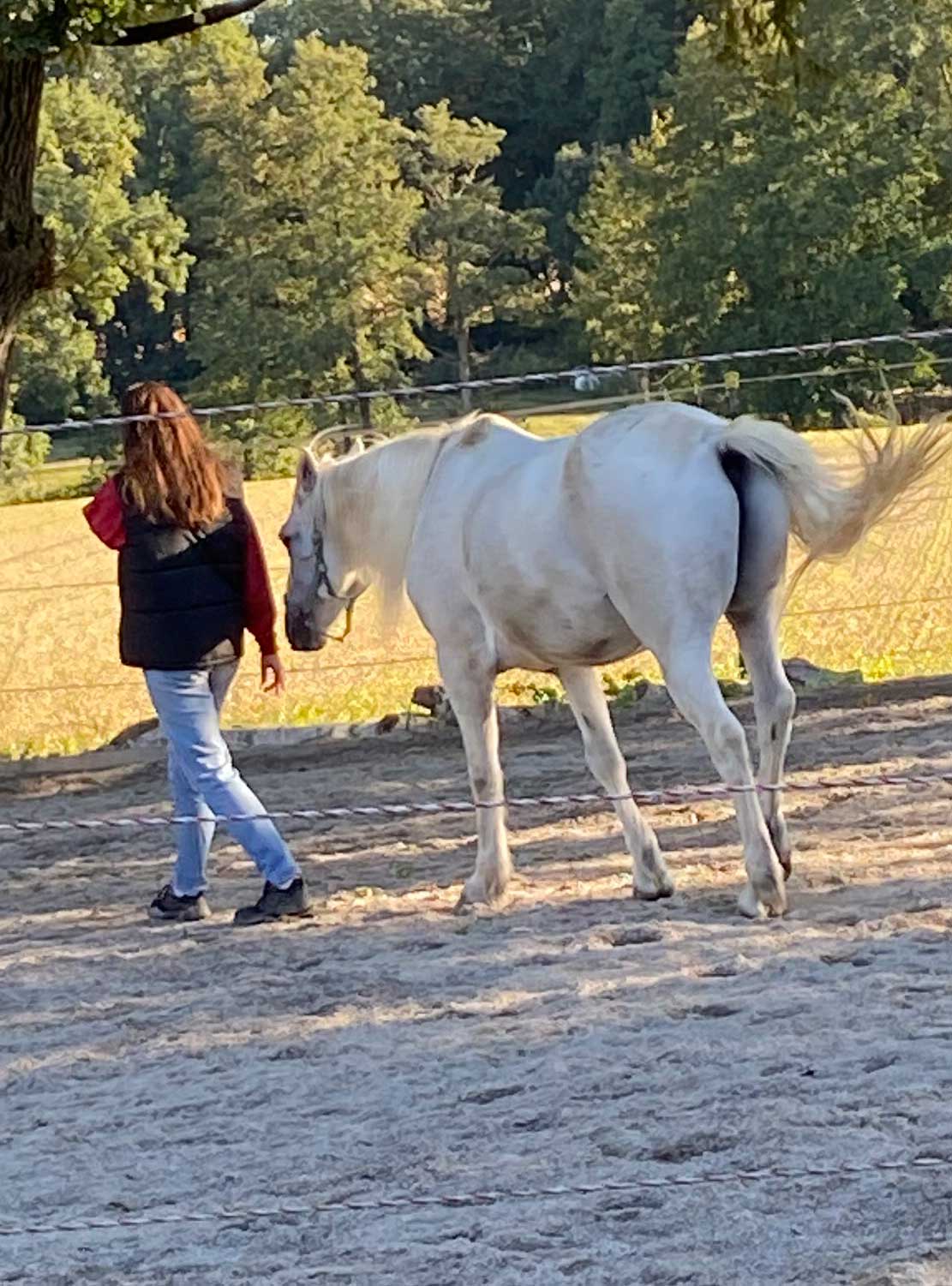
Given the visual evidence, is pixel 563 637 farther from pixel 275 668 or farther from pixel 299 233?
pixel 299 233

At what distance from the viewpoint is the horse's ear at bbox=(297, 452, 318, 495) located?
720 cm

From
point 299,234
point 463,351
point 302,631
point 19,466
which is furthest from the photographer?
point 463,351

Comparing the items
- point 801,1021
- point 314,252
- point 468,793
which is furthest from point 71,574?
point 314,252

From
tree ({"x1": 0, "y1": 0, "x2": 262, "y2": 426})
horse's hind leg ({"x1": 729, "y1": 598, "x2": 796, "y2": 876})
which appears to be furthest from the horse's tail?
tree ({"x1": 0, "y1": 0, "x2": 262, "y2": 426})

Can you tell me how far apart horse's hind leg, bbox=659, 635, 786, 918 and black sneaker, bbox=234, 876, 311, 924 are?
153cm

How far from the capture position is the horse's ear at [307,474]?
7.20 m

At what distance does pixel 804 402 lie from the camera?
2036 cm

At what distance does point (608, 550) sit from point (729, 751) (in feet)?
2.38

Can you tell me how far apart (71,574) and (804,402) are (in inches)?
320

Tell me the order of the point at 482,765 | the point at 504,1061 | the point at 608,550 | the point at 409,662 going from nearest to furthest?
the point at 504,1061
the point at 608,550
the point at 482,765
the point at 409,662

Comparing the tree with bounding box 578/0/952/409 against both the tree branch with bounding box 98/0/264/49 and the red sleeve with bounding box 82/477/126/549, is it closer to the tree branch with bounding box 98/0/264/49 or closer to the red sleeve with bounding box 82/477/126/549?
the tree branch with bounding box 98/0/264/49

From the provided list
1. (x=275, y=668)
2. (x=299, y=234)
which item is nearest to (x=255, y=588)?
(x=275, y=668)

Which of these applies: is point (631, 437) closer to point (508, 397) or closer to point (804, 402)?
point (804, 402)

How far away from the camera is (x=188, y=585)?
21.4 feet
